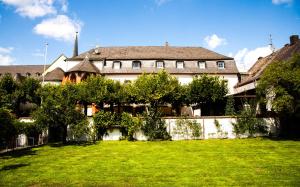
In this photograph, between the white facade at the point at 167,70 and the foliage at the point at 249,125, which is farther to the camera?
the white facade at the point at 167,70

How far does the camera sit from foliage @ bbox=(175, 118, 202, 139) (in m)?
26.5

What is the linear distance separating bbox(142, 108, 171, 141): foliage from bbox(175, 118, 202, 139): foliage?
1.30 metres

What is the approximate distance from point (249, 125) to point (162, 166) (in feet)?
46.9

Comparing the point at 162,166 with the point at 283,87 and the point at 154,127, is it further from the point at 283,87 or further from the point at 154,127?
the point at 283,87

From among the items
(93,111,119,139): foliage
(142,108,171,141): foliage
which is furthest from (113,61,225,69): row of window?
(142,108,171,141): foliage

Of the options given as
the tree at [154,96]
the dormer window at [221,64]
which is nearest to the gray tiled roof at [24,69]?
the dormer window at [221,64]

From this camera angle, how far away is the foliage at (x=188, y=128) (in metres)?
26.5

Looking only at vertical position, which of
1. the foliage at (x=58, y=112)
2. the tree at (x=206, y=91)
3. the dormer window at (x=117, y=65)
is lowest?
the foliage at (x=58, y=112)

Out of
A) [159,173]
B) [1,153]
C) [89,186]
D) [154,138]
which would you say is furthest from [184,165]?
[1,153]

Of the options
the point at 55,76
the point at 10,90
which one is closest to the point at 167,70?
the point at 55,76

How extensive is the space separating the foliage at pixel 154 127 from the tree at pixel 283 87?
9309 millimetres

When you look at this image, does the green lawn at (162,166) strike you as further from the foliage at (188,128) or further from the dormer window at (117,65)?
the dormer window at (117,65)

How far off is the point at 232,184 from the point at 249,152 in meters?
8.09

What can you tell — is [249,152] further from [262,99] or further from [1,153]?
[1,153]
